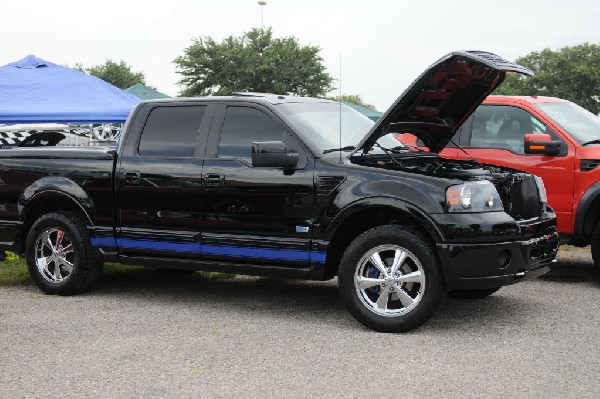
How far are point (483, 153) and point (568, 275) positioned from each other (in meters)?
1.53

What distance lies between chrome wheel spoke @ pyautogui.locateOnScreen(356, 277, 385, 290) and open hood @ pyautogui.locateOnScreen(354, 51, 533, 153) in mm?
1053

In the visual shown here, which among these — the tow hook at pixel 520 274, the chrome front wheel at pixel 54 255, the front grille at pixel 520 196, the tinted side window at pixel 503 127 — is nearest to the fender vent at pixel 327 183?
the front grille at pixel 520 196

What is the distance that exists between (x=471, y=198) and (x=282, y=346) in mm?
1698

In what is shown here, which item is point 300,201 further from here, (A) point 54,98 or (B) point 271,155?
(A) point 54,98

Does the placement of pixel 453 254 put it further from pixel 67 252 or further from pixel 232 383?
pixel 67 252

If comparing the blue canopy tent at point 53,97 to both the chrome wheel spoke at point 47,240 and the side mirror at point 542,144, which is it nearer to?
the chrome wheel spoke at point 47,240

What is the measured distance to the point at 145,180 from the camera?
700cm

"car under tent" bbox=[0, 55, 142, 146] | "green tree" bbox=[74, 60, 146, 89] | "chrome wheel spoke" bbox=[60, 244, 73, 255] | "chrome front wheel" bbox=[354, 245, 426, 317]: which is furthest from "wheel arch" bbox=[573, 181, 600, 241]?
"green tree" bbox=[74, 60, 146, 89]

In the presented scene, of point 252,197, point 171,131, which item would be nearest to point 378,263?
point 252,197

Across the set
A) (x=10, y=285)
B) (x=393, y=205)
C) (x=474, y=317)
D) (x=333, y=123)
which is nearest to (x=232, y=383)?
(x=393, y=205)

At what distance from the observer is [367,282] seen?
6.00 metres

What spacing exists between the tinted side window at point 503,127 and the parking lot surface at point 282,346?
156 centimetres

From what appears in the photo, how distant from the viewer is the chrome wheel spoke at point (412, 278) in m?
5.87

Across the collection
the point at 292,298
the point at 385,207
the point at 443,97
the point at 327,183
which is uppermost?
the point at 443,97
